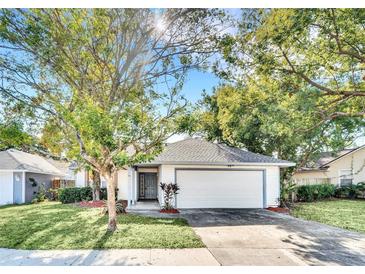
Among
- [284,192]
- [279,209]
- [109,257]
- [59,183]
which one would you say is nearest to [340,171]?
[284,192]

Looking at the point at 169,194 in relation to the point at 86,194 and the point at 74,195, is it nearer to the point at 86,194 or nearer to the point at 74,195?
the point at 86,194

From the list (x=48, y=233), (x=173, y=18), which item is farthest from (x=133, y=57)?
(x=48, y=233)

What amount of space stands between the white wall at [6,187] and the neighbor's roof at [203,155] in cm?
812

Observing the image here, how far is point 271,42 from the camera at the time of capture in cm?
703

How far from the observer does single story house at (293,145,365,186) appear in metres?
18.0

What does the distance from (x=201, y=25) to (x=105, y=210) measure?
6.67m

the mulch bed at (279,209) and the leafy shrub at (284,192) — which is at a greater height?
the leafy shrub at (284,192)

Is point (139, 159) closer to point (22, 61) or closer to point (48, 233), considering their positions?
point (48, 233)

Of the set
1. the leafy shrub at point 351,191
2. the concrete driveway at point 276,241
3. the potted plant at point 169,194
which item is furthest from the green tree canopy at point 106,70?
the leafy shrub at point 351,191

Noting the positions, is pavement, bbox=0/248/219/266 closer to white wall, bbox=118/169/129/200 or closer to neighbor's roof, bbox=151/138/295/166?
neighbor's roof, bbox=151/138/295/166

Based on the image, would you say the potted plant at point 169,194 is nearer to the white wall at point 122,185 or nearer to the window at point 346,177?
the white wall at point 122,185

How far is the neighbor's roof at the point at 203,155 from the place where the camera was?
11391 mm

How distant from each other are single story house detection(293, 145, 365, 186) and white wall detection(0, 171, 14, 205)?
15.9 metres

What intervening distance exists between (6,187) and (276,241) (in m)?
13.5
